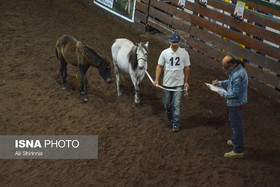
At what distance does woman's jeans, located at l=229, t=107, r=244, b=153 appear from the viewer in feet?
19.4

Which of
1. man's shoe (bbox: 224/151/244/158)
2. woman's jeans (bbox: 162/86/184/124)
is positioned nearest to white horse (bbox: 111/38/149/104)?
woman's jeans (bbox: 162/86/184/124)

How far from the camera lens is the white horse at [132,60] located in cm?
699

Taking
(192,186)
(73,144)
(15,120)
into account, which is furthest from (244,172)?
(15,120)

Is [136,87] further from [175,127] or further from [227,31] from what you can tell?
[227,31]

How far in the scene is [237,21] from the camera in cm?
926

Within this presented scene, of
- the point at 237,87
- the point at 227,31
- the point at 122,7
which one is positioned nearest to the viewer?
the point at 237,87

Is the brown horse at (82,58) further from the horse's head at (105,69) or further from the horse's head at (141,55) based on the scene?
the horse's head at (141,55)

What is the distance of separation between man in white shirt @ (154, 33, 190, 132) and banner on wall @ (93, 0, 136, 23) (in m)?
6.38

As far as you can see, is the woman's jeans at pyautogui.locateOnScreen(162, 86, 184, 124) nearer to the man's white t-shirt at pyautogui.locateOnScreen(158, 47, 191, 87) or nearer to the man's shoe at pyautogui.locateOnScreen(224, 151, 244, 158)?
the man's white t-shirt at pyautogui.locateOnScreen(158, 47, 191, 87)

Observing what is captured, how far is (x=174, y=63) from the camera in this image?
6523mm

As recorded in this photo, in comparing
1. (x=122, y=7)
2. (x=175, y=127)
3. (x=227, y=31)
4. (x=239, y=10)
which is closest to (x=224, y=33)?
(x=227, y=31)

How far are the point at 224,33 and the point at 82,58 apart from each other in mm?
4506

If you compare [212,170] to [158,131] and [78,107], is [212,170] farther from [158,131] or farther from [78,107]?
[78,107]

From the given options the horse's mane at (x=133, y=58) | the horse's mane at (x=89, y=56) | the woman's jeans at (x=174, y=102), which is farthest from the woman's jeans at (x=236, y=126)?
the horse's mane at (x=89, y=56)
